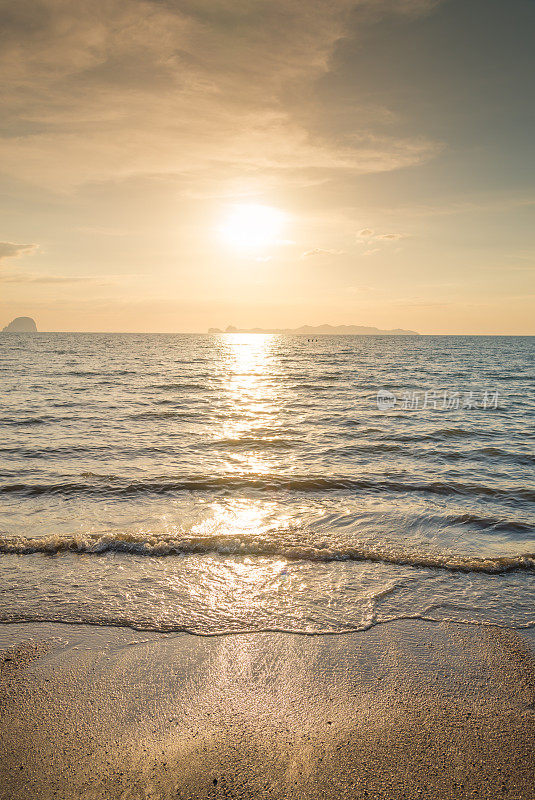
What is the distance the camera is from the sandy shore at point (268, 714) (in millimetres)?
3139

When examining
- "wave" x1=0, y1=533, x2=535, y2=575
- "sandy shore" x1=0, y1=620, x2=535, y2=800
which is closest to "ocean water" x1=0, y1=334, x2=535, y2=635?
"wave" x1=0, y1=533, x2=535, y2=575

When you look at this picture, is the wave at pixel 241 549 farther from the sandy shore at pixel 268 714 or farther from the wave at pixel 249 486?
the wave at pixel 249 486

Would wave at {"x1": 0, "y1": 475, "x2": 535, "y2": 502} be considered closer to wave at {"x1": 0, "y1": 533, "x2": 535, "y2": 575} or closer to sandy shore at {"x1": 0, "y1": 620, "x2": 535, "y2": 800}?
wave at {"x1": 0, "y1": 533, "x2": 535, "y2": 575}

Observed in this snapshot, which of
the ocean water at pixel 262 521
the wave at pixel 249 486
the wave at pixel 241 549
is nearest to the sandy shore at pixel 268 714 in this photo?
the ocean water at pixel 262 521

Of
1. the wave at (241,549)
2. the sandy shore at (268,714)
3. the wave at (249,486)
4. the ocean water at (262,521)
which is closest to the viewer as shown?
the sandy shore at (268,714)

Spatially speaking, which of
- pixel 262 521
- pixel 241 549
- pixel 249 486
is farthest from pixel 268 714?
pixel 249 486

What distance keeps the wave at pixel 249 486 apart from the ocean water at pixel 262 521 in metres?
0.06

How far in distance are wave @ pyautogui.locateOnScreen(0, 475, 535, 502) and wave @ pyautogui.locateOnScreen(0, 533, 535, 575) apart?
9.04ft

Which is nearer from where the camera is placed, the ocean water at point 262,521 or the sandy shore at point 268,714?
the sandy shore at point 268,714

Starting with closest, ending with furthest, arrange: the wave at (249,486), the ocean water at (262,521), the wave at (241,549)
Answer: the ocean water at (262,521)
the wave at (241,549)
the wave at (249,486)

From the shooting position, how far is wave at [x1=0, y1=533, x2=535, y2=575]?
6949 millimetres

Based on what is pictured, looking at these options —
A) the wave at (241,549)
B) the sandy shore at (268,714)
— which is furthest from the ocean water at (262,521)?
the sandy shore at (268,714)

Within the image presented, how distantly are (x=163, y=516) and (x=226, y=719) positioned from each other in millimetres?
5345

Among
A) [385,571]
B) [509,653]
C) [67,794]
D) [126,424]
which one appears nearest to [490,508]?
[385,571]
